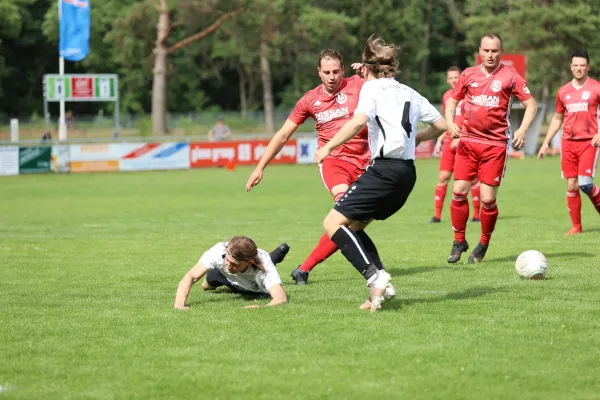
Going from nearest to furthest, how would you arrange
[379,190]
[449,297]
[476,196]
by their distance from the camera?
1. [379,190]
2. [449,297]
3. [476,196]

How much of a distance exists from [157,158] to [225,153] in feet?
8.39

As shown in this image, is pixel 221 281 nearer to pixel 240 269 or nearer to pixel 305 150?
pixel 240 269

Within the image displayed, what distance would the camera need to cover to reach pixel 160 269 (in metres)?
10.3

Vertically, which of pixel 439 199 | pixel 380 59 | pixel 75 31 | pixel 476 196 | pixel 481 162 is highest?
pixel 75 31

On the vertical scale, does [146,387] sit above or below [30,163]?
above

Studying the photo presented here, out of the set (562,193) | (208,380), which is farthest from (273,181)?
(208,380)

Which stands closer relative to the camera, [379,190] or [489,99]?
[379,190]

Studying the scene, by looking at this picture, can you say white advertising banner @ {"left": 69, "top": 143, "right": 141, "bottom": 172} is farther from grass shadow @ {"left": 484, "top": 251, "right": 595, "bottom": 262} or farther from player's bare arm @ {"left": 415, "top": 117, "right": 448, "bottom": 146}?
player's bare arm @ {"left": 415, "top": 117, "right": 448, "bottom": 146}

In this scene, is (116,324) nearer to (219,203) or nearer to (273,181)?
(219,203)

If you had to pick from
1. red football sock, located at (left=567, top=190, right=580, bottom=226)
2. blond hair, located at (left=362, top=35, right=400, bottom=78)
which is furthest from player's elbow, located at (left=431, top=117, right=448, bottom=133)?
red football sock, located at (left=567, top=190, right=580, bottom=226)

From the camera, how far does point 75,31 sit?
38.5m

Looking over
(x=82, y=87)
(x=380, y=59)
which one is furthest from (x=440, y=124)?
(x=82, y=87)

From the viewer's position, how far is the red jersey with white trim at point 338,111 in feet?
30.0

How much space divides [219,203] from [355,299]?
12854mm
